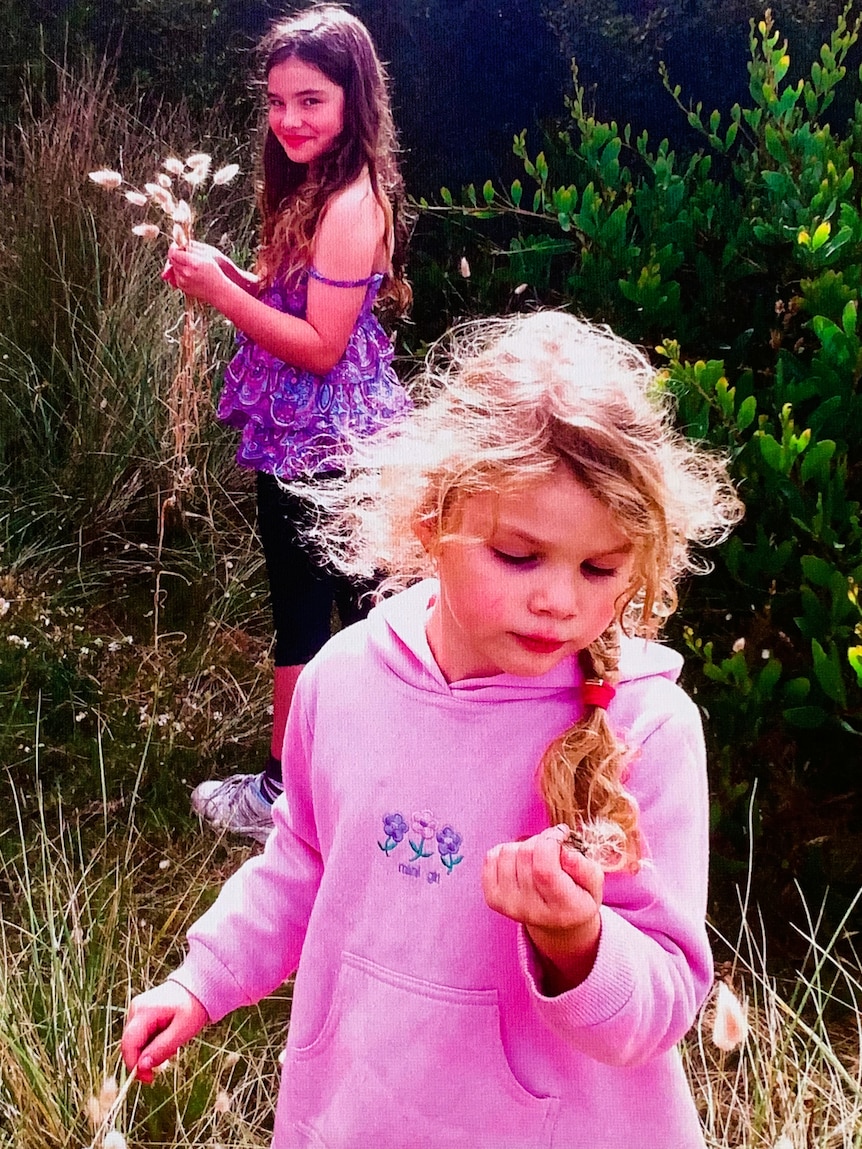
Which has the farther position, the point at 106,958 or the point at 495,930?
the point at 106,958

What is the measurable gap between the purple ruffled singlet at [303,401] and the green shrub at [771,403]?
1.92 feet

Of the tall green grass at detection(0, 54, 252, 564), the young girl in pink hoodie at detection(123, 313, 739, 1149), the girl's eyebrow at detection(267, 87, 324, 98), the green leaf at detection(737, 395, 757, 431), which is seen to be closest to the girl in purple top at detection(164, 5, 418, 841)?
the girl's eyebrow at detection(267, 87, 324, 98)

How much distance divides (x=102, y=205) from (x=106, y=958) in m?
2.81

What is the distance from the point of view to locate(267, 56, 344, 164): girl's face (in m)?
2.10

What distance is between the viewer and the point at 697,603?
2.45m

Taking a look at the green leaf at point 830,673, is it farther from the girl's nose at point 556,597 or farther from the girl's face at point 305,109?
the girl's face at point 305,109

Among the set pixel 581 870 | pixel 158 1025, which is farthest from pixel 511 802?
pixel 158 1025

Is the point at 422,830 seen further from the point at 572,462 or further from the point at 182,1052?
the point at 182,1052

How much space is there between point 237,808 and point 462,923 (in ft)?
5.28

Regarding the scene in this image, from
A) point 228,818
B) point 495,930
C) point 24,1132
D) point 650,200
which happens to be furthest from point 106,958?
point 650,200

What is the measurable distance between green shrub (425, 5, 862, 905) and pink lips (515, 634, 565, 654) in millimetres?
943

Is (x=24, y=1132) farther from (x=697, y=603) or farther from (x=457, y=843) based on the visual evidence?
(x=697, y=603)

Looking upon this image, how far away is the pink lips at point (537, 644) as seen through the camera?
99cm

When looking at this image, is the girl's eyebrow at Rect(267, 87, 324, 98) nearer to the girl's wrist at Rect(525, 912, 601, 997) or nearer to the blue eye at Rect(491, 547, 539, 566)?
the blue eye at Rect(491, 547, 539, 566)
